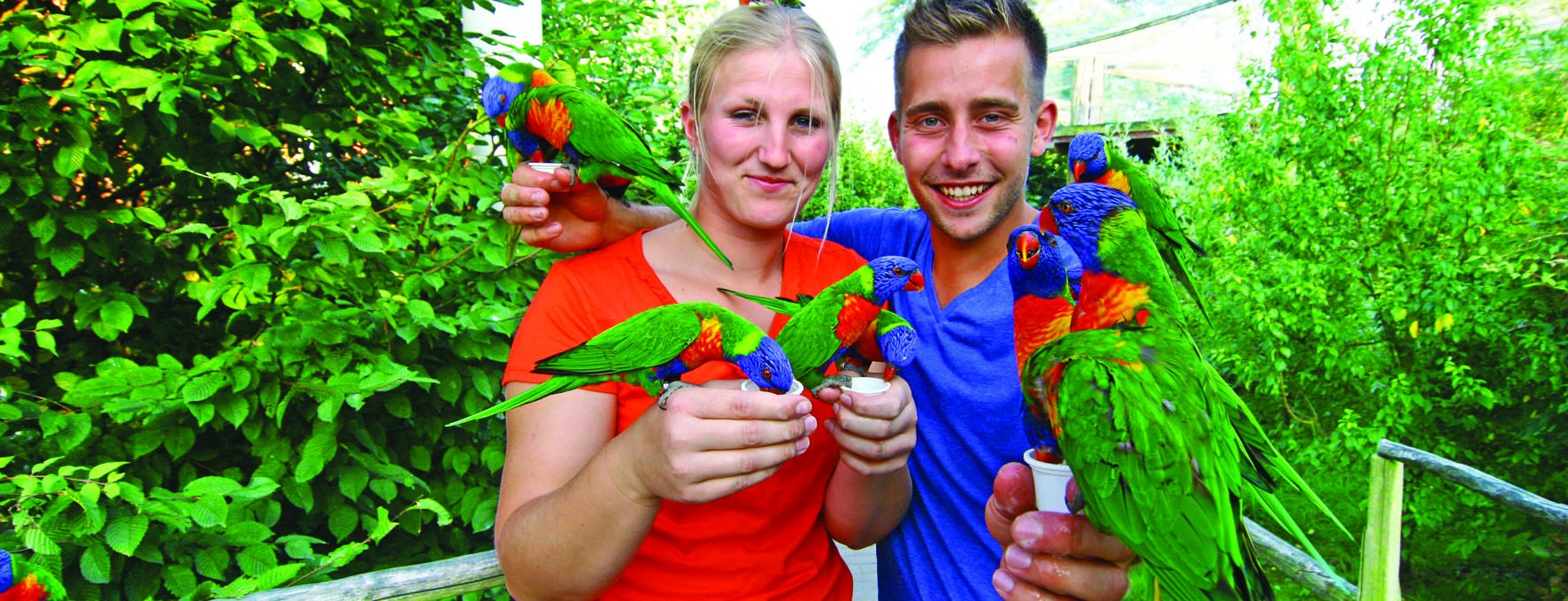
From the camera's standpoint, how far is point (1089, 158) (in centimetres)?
274

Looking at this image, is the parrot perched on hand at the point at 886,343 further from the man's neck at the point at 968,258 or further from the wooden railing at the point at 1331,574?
the wooden railing at the point at 1331,574

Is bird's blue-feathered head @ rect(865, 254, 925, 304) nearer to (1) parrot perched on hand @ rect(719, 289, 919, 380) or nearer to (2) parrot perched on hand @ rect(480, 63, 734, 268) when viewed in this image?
(1) parrot perched on hand @ rect(719, 289, 919, 380)

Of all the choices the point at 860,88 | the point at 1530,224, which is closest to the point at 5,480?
the point at 1530,224

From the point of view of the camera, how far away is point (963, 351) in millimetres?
1749

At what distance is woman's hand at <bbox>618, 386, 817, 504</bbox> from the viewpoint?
1.12 m

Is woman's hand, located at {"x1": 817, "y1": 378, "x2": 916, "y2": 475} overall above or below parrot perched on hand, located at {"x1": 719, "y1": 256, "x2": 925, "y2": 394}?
below

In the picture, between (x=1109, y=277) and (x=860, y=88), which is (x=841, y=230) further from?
(x=860, y=88)

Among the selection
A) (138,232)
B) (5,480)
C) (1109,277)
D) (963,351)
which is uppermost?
(1109,277)

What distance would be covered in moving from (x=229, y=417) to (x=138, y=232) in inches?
28.9

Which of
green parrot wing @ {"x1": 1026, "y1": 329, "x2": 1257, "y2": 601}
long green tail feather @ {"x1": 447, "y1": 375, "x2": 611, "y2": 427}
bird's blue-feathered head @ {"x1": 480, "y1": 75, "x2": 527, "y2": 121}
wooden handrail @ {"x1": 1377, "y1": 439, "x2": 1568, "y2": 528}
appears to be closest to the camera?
green parrot wing @ {"x1": 1026, "y1": 329, "x2": 1257, "y2": 601}

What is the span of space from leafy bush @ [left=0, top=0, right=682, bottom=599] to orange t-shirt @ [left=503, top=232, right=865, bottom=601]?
50 cm

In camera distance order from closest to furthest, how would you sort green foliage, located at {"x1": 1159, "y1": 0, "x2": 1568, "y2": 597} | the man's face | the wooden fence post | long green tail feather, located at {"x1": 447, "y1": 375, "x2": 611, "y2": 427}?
1. long green tail feather, located at {"x1": 447, "y1": 375, "x2": 611, "y2": 427}
2. the man's face
3. the wooden fence post
4. green foliage, located at {"x1": 1159, "y1": 0, "x2": 1568, "y2": 597}

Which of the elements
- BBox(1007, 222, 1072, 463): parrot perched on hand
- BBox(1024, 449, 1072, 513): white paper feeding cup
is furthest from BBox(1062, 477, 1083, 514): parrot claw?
BBox(1007, 222, 1072, 463): parrot perched on hand

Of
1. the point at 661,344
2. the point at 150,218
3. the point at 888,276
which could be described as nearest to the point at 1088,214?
the point at 888,276
